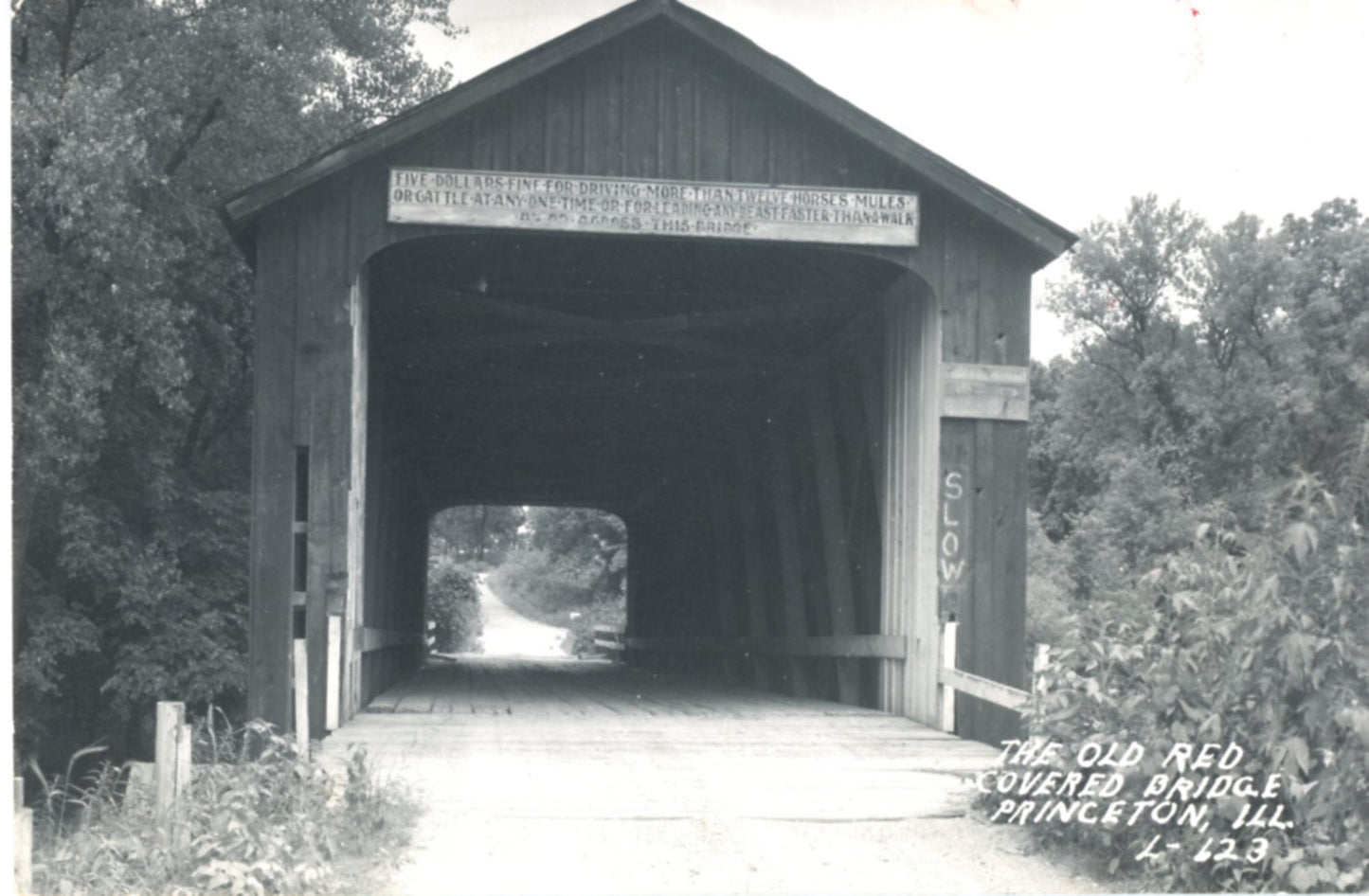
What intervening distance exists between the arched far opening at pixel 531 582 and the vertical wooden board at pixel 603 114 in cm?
2281

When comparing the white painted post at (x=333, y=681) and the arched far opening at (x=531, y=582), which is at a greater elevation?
the white painted post at (x=333, y=681)

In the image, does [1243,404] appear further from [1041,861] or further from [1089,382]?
[1041,861]

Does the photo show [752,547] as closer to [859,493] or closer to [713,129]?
[859,493]

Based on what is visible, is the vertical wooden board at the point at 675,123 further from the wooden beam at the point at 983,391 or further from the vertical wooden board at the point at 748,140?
the wooden beam at the point at 983,391

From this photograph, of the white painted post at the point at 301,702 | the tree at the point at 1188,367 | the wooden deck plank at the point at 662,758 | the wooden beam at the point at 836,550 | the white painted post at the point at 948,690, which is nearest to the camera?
the wooden deck plank at the point at 662,758

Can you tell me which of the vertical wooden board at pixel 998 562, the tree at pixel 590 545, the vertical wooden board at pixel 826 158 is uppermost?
the vertical wooden board at pixel 826 158

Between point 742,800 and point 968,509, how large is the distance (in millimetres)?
3640

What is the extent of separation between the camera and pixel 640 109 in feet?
32.9

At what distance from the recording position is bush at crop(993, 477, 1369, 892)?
202 inches

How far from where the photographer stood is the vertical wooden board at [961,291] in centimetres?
1016

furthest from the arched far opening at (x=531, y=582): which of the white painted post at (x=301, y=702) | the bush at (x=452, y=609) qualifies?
the white painted post at (x=301, y=702)

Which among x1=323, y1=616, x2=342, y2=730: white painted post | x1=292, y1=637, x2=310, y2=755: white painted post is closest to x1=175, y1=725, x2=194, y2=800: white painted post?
x1=292, y1=637, x2=310, y2=755: white painted post

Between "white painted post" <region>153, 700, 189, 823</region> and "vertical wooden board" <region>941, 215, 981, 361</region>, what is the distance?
564 centimetres

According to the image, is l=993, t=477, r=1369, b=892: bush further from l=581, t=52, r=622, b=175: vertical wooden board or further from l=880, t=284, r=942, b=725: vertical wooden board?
l=581, t=52, r=622, b=175: vertical wooden board
